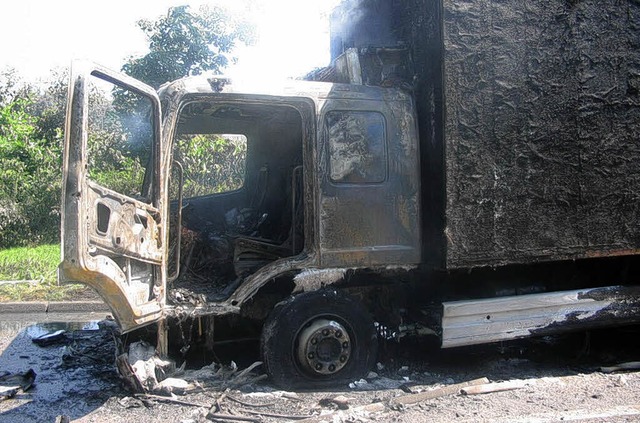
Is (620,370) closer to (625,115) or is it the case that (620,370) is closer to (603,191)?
(603,191)

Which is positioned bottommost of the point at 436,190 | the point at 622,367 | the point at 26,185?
the point at 622,367

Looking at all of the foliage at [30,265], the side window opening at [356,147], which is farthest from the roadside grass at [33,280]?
the side window opening at [356,147]

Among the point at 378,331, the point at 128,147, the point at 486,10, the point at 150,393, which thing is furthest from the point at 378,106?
the point at 128,147

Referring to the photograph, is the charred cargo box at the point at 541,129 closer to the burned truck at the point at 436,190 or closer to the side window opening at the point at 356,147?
the burned truck at the point at 436,190

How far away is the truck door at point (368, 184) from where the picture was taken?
4320 millimetres

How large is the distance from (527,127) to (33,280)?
24.5ft

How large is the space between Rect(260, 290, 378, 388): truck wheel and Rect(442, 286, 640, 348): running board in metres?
0.74

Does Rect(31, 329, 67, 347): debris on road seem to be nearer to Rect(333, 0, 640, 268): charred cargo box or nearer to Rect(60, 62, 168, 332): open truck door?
Rect(60, 62, 168, 332): open truck door

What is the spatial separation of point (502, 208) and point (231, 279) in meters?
2.40

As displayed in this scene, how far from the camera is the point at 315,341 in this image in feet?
13.8

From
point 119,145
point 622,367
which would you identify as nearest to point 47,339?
point 622,367

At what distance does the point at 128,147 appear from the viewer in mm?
8641

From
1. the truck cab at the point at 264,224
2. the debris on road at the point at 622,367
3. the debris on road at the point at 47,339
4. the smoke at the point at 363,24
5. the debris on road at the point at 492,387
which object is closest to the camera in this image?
the truck cab at the point at 264,224

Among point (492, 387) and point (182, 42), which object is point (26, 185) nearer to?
point (182, 42)
